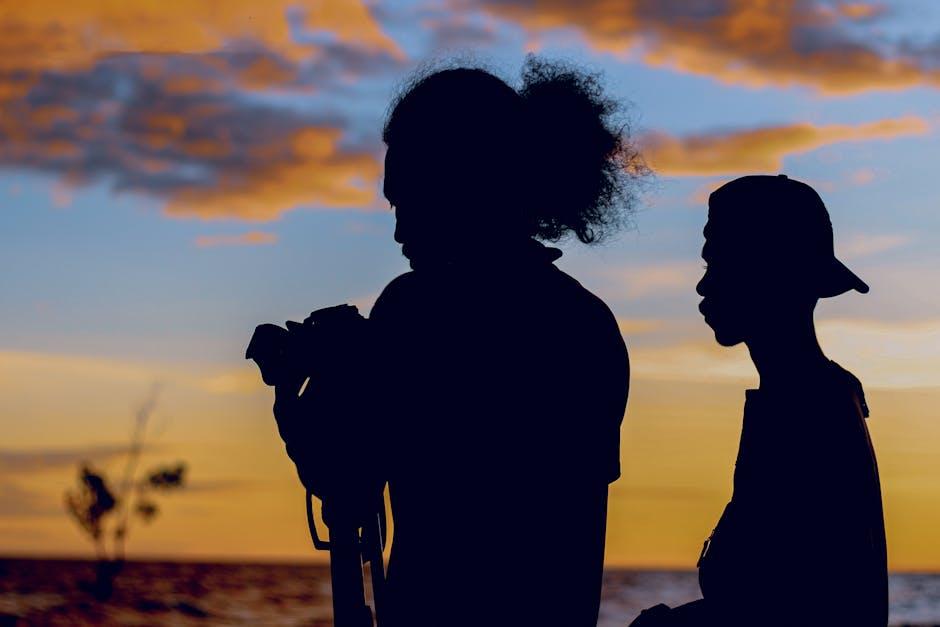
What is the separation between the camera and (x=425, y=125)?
3191mm

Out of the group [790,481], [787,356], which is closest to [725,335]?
[787,356]

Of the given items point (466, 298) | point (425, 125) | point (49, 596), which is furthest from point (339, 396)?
point (49, 596)

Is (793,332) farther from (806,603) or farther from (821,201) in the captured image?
→ (806,603)

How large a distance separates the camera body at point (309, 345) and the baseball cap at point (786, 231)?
99 cm

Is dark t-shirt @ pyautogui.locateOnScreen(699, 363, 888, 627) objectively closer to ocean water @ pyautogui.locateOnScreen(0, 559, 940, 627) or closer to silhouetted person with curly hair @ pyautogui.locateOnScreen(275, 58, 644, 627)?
silhouetted person with curly hair @ pyautogui.locateOnScreen(275, 58, 644, 627)

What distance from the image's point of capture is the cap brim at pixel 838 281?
335 cm

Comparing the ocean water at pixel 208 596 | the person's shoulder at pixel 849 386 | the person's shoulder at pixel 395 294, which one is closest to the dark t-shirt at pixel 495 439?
the person's shoulder at pixel 395 294

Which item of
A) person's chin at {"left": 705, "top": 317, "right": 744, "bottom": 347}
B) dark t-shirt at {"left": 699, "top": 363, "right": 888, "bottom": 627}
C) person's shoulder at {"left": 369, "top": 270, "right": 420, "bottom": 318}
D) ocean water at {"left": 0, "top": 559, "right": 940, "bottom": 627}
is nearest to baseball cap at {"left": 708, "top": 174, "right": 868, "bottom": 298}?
person's chin at {"left": 705, "top": 317, "right": 744, "bottom": 347}

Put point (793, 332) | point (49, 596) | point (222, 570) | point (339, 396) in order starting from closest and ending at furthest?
point (339, 396) < point (793, 332) < point (49, 596) < point (222, 570)

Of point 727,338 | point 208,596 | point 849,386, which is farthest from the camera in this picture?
point 208,596

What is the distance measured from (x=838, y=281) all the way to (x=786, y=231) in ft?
0.60

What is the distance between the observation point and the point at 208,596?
61.7m

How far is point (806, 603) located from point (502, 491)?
75 cm

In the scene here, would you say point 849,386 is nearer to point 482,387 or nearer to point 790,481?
point 790,481
